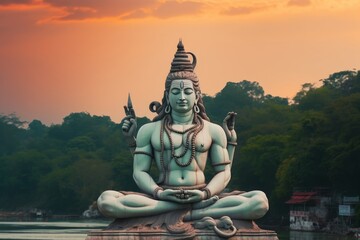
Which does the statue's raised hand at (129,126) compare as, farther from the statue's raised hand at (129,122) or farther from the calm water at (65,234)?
the calm water at (65,234)

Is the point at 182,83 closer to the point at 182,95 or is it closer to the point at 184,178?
the point at 182,95

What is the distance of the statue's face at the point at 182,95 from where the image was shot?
103 ft

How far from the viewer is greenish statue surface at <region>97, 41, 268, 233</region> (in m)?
30.7

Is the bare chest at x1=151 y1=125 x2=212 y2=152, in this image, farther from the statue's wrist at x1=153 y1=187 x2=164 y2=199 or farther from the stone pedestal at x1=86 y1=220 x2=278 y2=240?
the stone pedestal at x1=86 y1=220 x2=278 y2=240

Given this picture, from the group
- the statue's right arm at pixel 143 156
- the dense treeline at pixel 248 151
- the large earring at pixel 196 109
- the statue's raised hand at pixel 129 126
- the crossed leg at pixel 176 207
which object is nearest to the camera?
the crossed leg at pixel 176 207

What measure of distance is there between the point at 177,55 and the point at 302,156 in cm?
4049

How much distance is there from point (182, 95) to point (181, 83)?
0.79 ft

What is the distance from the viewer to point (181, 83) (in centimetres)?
3153

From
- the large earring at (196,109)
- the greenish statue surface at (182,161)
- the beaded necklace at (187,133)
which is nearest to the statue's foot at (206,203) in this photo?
the greenish statue surface at (182,161)

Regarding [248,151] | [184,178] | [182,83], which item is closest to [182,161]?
[184,178]

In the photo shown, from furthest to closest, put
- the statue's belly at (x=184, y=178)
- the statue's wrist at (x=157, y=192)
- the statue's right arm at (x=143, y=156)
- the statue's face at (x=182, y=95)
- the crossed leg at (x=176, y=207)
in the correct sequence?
the statue's face at (x=182, y=95) < the statue's right arm at (x=143, y=156) < the statue's belly at (x=184, y=178) < the statue's wrist at (x=157, y=192) < the crossed leg at (x=176, y=207)

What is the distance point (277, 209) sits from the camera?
3093 inches

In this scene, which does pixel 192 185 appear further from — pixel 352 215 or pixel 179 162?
pixel 352 215

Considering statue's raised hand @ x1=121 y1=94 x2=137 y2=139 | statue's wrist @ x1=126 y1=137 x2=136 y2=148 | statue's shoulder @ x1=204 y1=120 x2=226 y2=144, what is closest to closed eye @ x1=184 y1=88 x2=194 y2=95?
statue's shoulder @ x1=204 y1=120 x2=226 y2=144
